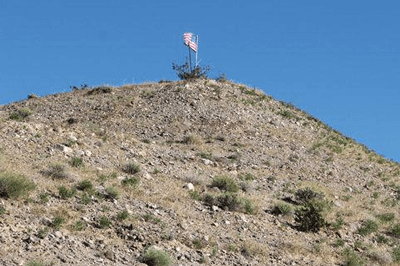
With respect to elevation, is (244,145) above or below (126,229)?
above

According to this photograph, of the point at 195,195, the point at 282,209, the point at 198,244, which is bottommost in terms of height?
the point at 198,244

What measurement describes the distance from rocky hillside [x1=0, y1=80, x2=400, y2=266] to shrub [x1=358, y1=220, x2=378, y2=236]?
0.24 ft

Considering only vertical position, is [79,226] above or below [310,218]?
below

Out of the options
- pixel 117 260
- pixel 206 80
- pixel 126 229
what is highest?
pixel 206 80

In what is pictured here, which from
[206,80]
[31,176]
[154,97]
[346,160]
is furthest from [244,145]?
[31,176]

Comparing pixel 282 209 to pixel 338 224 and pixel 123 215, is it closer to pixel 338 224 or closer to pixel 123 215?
pixel 338 224

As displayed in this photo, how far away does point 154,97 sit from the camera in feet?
143

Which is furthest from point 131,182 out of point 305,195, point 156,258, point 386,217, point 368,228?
point 386,217

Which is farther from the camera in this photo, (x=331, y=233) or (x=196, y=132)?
(x=196, y=132)

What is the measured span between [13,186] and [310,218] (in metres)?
11.2

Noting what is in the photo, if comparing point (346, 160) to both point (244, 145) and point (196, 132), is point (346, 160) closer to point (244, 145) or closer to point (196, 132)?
point (244, 145)

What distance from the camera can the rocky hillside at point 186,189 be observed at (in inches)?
664

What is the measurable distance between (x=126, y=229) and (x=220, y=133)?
2021cm

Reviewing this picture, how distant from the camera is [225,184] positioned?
25109 mm
